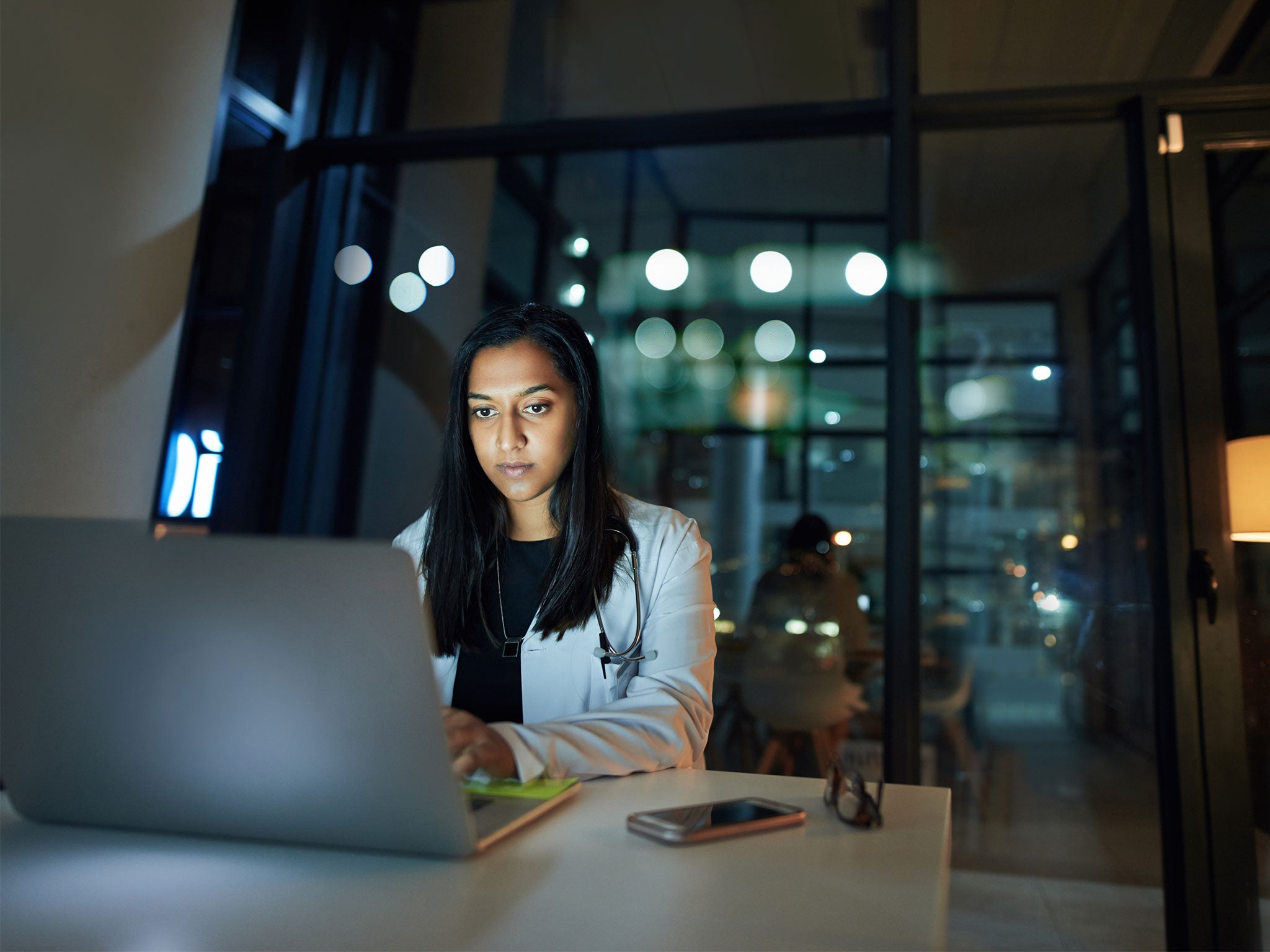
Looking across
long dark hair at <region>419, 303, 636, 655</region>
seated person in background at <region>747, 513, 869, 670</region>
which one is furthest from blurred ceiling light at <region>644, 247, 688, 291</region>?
long dark hair at <region>419, 303, 636, 655</region>

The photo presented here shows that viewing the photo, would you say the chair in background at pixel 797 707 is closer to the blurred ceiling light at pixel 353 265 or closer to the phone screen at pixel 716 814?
the blurred ceiling light at pixel 353 265

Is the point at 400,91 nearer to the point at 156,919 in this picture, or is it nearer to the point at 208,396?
the point at 208,396

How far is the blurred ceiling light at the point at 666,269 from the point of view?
4.08 metres

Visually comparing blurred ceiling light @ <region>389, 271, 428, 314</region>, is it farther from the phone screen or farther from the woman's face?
the phone screen

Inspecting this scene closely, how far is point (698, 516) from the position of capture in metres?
4.40

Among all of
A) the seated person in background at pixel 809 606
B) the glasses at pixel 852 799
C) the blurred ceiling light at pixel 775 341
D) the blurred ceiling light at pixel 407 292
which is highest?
the blurred ceiling light at pixel 775 341

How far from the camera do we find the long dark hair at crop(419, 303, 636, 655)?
1.48 meters

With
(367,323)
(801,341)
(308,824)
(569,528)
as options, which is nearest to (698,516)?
(801,341)

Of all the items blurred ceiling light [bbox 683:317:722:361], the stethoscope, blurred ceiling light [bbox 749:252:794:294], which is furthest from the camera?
blurred ceiling light [bbox 683:317:722:361]

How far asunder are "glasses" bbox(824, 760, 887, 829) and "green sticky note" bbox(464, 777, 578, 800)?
0.27 m

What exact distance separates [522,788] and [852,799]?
331mm

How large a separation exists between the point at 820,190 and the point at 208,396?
242 centimetres

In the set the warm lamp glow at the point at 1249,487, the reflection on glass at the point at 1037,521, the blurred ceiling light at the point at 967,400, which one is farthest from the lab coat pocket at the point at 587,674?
the blurred ceiling light at the point at 967,400

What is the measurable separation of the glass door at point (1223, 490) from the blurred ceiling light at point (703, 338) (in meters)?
2.34
